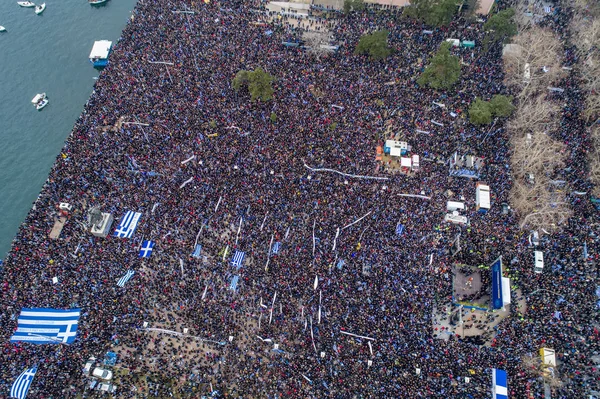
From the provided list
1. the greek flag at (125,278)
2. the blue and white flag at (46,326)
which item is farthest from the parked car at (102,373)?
the greek flag at (125,278)

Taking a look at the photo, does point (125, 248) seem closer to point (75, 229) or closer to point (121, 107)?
point (75, 229)

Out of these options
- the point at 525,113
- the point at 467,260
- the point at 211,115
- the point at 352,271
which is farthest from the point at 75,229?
the point at 525,113

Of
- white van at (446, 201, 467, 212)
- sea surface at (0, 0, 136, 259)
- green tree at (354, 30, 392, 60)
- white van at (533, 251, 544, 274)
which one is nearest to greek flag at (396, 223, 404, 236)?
white van at (446, 201, 467, 212)

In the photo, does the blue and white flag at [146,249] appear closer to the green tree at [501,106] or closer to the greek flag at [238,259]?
the greek flag at [238,259]

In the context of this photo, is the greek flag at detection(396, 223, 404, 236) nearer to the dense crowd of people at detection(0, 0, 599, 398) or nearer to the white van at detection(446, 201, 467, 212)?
the dense crowd of people at detection(0, 0, 599, 398)

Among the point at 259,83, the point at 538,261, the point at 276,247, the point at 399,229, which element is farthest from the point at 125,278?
the point at 538,261
